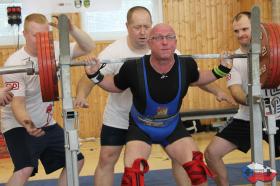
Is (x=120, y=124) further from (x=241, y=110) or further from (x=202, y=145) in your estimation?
(x=202, y=145)

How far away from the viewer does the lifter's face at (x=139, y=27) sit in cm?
343

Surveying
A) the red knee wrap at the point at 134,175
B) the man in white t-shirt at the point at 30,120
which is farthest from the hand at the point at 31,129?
the red knee wrap at the point at 134,175

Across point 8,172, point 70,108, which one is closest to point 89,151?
point 8,172

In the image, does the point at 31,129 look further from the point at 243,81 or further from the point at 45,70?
the point at 243,81

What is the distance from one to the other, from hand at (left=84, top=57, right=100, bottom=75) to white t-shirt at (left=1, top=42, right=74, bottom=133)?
685mm

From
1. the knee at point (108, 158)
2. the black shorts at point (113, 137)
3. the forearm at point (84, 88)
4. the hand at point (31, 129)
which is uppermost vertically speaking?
the forearm at point (84, 88)

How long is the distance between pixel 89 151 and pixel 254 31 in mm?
4252

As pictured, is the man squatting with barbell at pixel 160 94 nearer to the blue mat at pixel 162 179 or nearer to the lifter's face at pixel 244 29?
the lifter's face at pixel 244 29

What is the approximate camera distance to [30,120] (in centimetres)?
318

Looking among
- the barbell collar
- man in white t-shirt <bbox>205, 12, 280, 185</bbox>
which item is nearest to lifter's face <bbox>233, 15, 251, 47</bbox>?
man in white t-shirt <bbox>205, 12, 280, 185</bbox>

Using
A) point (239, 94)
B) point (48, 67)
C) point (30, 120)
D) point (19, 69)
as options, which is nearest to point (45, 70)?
point (48, 67)

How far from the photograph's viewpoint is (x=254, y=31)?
9.71 ft

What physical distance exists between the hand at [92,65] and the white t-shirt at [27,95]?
68 centimetres

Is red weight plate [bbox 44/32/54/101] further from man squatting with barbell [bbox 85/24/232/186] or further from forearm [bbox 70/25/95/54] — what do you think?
forearm [bbox 70/25/95/54]
